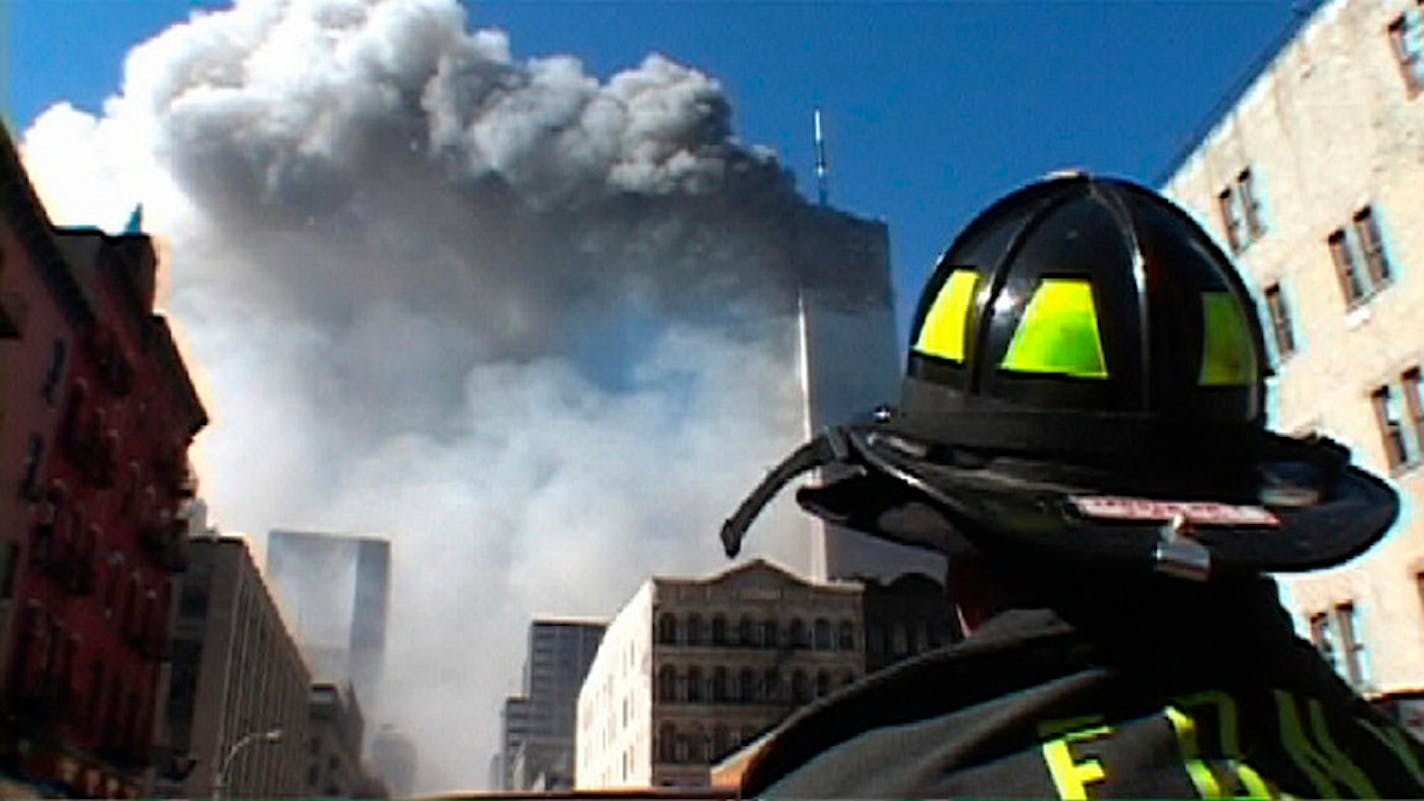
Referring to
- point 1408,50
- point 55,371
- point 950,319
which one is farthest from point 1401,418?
point 55,371

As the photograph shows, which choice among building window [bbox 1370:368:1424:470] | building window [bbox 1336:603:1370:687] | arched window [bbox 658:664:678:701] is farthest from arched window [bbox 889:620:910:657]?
building window [bbox 1370:368:1424:470]

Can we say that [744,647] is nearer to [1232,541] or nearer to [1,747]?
[1,747]

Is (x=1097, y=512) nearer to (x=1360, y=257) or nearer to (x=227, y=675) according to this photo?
(x=1360, y=257)

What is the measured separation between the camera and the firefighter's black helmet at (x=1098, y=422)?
4.58 feet

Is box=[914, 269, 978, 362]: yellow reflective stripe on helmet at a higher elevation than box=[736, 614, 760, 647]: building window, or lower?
lower

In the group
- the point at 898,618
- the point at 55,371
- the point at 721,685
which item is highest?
the point at 898,618

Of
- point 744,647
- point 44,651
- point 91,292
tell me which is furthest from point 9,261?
point 744,647

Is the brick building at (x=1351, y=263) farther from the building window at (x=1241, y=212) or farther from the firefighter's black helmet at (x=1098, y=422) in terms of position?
the firefighter's black helmet at (x=1098, y=422)

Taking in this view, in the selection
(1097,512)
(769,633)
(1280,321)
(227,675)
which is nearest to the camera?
(1097,512)

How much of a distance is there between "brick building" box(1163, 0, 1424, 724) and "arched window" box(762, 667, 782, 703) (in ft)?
154

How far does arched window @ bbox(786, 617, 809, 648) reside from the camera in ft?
221

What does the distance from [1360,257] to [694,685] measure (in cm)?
5020

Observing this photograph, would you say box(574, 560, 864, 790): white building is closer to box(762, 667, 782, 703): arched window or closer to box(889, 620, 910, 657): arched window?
box(762, 667, 782, 703): arched window

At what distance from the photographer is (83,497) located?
3017 cm
